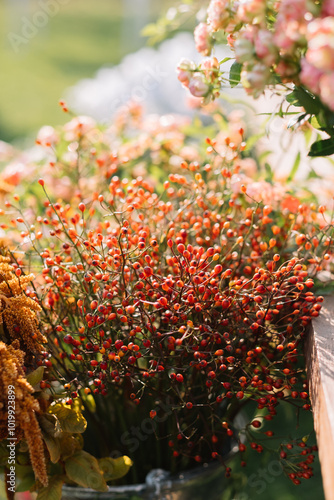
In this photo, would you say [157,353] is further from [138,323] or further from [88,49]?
[88,49]

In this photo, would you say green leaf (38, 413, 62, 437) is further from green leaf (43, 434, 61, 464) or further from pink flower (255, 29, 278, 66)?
pink flower (255, 29, 278, 66)

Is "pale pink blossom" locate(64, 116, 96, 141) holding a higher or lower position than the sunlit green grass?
lower

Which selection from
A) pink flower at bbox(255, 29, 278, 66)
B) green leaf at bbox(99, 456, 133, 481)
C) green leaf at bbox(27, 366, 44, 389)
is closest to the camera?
pink flower at bbox(255, 29, 278, 66)

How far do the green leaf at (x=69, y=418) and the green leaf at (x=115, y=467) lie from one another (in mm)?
101

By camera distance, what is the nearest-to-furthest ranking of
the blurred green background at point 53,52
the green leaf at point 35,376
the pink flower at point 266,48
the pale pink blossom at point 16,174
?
the pink flower at point 266,48 < the green leaf at point 35,376 < the pale pink blossom at point 16,174 < the blurred green background at point 53,52

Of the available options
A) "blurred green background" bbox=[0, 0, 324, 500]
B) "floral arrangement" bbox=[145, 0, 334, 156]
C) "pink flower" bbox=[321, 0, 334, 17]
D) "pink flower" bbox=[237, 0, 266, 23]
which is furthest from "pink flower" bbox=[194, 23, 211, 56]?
"blurred green background" bbox=[0, 0, 324, 500]

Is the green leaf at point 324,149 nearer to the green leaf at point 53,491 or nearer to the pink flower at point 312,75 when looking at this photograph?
the pink flower at point 312,75

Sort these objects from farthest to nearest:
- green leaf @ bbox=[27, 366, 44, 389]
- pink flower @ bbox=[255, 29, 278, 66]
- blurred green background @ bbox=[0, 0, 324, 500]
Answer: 1. blurred green background @ bbox=[0, 0, 324, 500]
2. green leaf @ bbox=[27, 366, 44, 389]
3. pink flower @ bbox=[255, 29, 278, 66]

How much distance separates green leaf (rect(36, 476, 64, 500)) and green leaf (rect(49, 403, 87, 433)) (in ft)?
0.28

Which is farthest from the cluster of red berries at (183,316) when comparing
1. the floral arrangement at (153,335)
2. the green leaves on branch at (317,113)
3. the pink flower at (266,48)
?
the pink flower at (266,48)

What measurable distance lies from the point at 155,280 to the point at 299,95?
272 millimetres

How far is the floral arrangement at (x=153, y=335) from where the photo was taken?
0.62 m

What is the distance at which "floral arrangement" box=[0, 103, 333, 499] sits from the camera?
62cm

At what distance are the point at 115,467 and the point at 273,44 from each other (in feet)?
1.81
